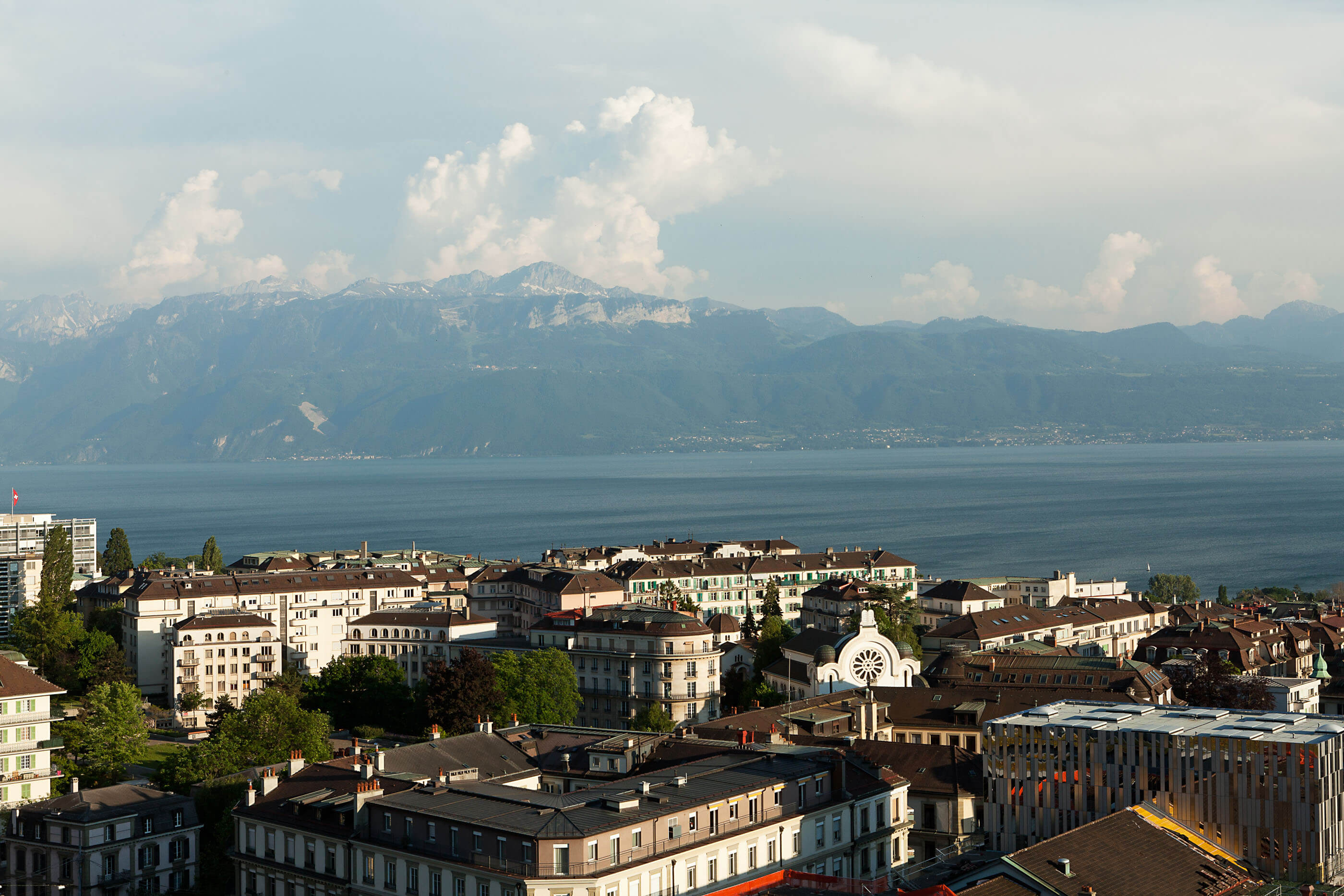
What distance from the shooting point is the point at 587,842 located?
3478cm

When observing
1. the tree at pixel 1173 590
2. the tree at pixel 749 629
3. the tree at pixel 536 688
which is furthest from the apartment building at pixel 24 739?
the tree at pixel 1173 590

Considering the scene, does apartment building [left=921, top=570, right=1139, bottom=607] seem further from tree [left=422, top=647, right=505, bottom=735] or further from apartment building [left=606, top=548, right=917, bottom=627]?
tree [left=422, top=647, right=505, bottom=735]

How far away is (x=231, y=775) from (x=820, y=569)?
273 ft

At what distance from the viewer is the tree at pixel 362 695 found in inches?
3125

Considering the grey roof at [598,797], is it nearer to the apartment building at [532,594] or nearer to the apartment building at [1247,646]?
the apartment building at [1247,646]

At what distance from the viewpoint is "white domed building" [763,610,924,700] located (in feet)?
259

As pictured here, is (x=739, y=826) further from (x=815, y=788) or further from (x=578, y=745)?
(x=578, y=745)

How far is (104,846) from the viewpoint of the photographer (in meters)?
49.8

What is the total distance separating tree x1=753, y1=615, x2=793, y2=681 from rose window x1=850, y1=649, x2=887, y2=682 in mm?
8009

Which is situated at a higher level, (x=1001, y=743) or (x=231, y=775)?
(x=1001, y=743)

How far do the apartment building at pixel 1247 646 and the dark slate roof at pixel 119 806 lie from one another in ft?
200

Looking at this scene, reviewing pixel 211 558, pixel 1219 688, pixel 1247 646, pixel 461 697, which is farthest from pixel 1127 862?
pixel 211 558

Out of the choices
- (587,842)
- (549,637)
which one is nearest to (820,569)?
(549,637)

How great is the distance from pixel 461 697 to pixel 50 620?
4392 cm
